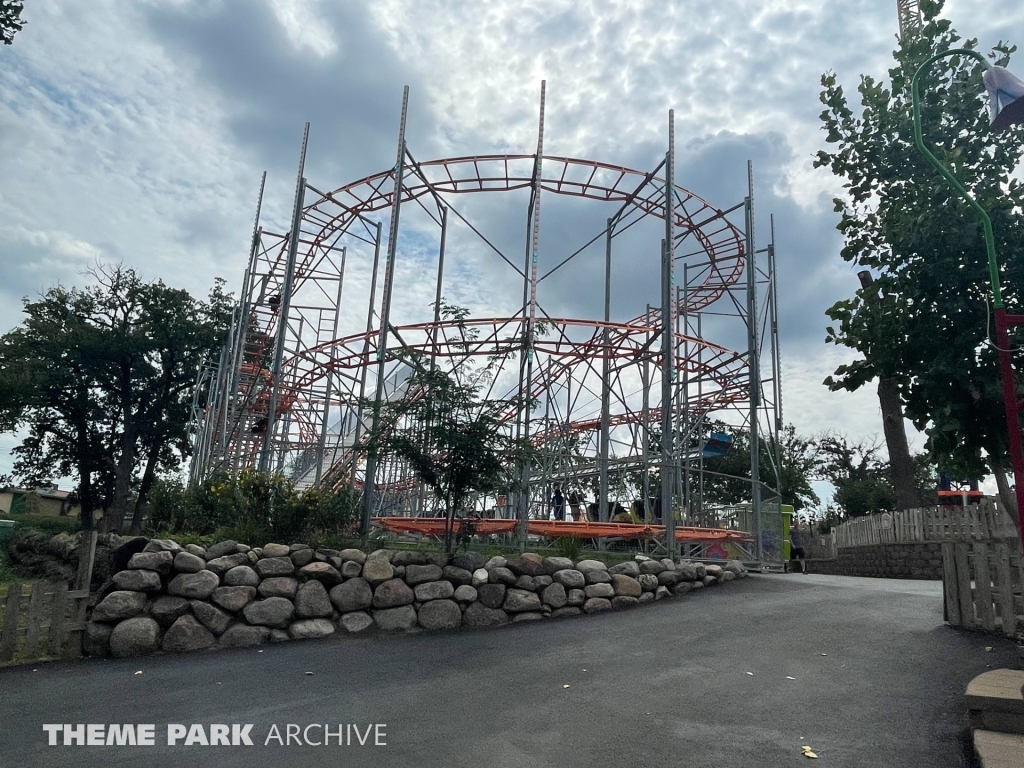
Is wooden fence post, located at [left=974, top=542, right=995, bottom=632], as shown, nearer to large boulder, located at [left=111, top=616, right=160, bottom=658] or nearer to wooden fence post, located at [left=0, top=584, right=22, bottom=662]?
large boulder, located at [left=111, top=616, right=160, bottom=658]

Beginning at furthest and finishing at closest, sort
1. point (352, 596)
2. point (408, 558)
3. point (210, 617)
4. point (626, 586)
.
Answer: point (626, 586), point (408, 558), point (352, 596), point (210, 617)

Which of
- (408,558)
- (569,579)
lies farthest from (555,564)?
(408,558)

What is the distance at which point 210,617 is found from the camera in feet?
28.4

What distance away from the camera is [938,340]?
20.9 ft

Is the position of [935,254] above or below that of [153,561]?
above

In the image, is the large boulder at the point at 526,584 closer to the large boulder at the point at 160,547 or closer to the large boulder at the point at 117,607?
the large boulder at the point at 160,547

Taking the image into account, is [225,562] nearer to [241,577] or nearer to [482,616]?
[241,577]

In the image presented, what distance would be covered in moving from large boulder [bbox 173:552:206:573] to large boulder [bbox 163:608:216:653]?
0.57 m

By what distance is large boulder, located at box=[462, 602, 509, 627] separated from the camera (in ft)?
31.4

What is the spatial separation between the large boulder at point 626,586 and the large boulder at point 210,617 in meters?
5.31

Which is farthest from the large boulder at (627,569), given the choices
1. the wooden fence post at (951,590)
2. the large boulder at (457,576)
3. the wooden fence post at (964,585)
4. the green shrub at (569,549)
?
the wooden fence post at (964,585)

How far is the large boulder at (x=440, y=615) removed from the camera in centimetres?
940

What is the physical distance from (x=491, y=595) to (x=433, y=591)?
0.80 m

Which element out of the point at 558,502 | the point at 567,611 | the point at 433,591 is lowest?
the point at 567,611
